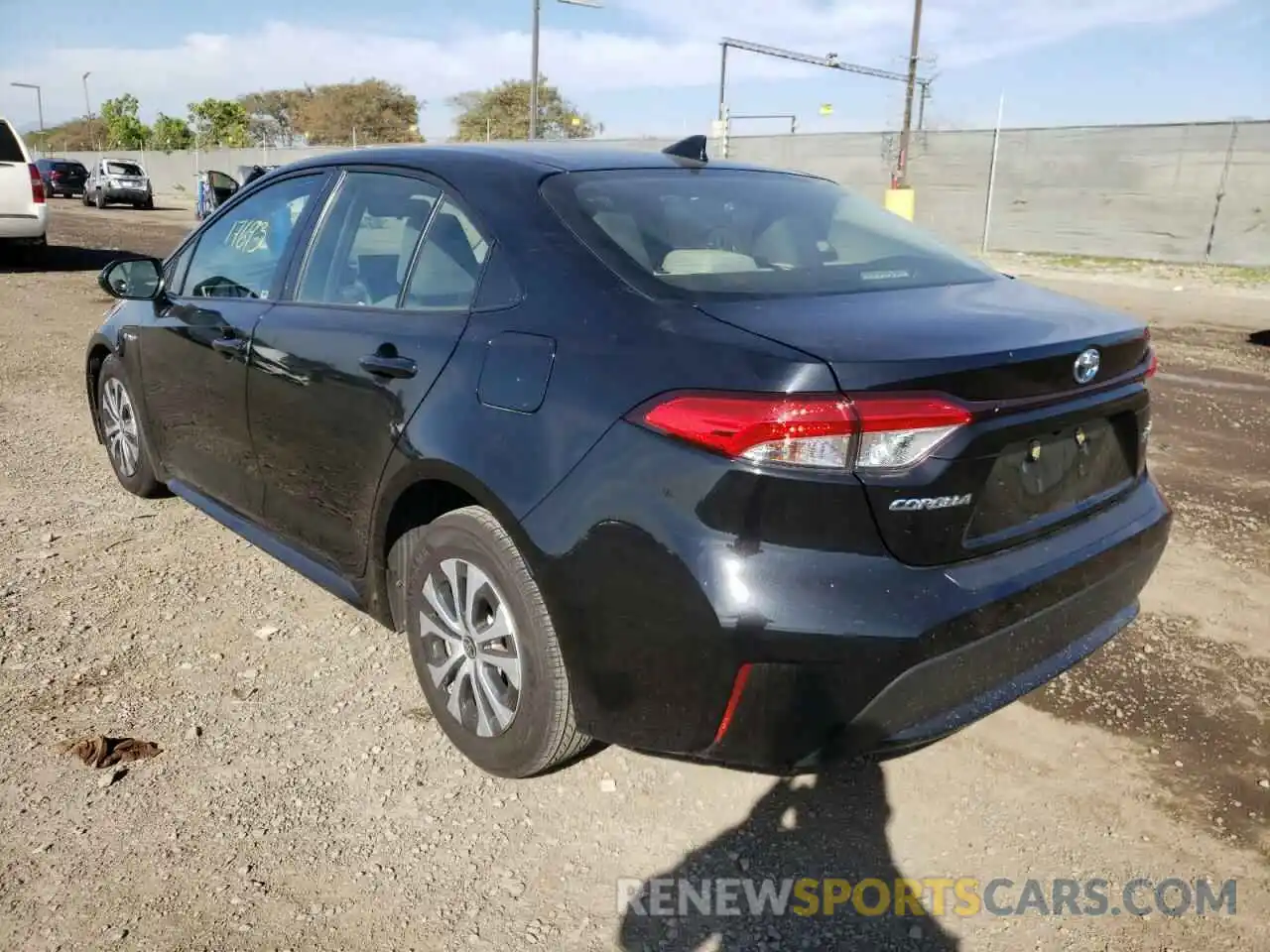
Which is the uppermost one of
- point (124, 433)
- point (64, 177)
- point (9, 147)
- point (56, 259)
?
point (9, 147)

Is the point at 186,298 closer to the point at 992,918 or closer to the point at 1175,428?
the point at 992,918

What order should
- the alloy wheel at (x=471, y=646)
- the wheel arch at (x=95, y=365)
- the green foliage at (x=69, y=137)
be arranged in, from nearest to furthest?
the alloy wheel at (x=471, y=646)
the wheel arch at (x=95, y=365)
the green foliage at (x=69, y=137)

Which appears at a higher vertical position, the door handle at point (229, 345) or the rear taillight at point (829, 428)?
the rear taillight at point (829, 428)

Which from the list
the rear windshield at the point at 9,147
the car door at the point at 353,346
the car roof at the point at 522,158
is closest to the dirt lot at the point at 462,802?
the car door at the point at 353,346

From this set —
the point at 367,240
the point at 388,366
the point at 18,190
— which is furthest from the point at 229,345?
the point at 18,190

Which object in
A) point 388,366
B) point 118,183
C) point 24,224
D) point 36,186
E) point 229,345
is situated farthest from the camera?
point 118,183

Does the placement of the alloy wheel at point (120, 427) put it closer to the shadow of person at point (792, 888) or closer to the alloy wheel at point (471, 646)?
the alloy wheel at point (471, 646)

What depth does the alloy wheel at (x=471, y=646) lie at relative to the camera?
2514mm

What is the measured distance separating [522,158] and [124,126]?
3119 inches

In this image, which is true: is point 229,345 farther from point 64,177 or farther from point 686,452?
point 64,177

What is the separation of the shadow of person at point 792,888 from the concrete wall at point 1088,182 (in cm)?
1731

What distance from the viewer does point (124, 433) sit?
4.66 m

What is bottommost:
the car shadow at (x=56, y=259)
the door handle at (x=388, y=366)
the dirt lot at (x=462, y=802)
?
the car shadow at (x=56, y=259)

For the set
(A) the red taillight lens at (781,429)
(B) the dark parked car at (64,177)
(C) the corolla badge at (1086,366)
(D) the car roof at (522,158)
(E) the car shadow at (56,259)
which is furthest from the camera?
(B) the dark parked car at (64,177)
